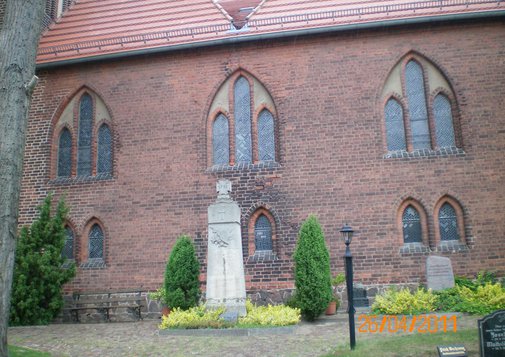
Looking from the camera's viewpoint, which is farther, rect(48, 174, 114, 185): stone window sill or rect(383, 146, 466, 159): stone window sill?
rect(48, 174, 114, 185): stone window sill

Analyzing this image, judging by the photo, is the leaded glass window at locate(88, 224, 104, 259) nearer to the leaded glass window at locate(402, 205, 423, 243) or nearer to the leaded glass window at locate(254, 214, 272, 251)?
the leaded glass window at locate(254, 214, 272, 251)

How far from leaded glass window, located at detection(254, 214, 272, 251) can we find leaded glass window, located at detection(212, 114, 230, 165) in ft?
5.75

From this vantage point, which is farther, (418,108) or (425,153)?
(418,108)

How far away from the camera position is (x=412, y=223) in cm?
1234

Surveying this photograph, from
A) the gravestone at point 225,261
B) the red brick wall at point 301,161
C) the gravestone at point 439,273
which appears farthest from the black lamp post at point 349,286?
the gravestone at point 439,273

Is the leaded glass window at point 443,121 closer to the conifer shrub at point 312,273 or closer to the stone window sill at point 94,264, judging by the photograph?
the conifer shrub at point 312,273

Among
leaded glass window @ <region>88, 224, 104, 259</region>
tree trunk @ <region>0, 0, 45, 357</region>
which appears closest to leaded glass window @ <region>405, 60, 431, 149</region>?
leaded glass window @ <region>88, 224, 104, 259</region>

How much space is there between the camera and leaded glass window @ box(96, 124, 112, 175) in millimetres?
13984

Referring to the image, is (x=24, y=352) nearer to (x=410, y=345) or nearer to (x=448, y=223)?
(x=410, y=345)

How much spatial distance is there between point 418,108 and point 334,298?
5.15m

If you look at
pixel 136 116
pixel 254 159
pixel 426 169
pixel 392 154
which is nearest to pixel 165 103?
pixel 136 116

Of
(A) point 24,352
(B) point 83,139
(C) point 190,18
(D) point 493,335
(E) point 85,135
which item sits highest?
(C) point 190,18
